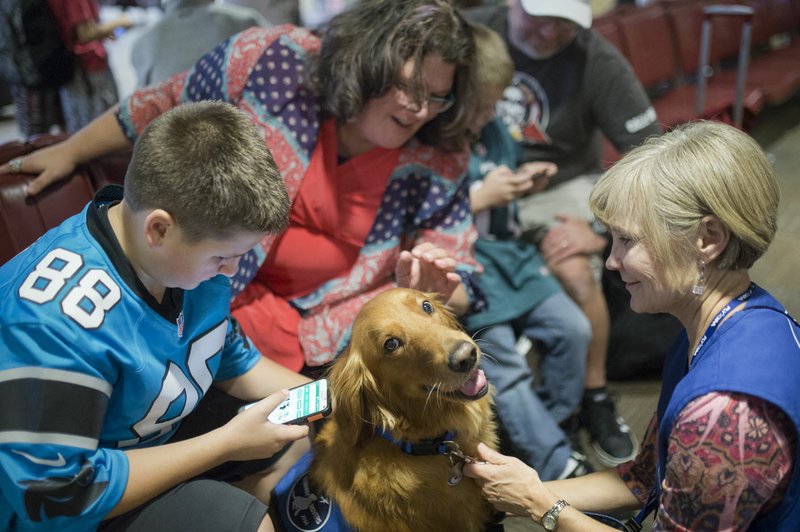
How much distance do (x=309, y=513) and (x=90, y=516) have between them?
0.46m

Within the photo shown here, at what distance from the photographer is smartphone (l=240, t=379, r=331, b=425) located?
1.26m

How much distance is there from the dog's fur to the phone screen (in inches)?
1.4

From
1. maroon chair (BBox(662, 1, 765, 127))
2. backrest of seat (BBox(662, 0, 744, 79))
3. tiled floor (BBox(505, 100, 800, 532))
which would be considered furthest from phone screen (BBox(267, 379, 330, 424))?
backrest of seat (BBox(662, 0, 744, 79))

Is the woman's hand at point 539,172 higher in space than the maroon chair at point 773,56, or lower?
higher

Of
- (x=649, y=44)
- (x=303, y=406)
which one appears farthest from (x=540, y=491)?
(x=649, y=44)

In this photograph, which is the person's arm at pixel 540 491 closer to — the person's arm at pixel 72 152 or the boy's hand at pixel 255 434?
the boy's hand at pixel 255 434

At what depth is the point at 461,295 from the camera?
1.85 m

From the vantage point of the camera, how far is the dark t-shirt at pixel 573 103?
2.47 m

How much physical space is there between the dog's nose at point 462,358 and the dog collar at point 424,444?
20cm

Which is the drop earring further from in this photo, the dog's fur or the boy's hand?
the boy's hand

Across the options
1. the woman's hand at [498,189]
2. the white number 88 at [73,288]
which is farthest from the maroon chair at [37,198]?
the woman's hand at [498,189]

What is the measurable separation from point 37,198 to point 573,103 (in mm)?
1847

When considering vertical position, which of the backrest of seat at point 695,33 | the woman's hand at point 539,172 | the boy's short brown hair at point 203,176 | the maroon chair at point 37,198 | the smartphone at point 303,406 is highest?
the boy's short brown hair at point 203,176

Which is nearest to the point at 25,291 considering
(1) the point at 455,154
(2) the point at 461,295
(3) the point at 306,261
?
(3) the point at 306,261
